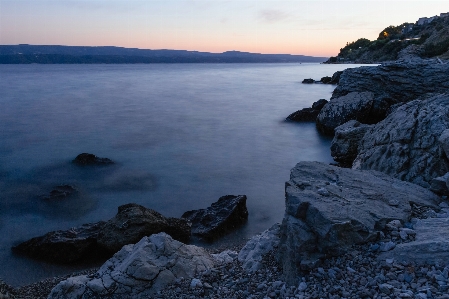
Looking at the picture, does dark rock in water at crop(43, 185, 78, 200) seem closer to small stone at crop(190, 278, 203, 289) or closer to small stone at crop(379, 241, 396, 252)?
small stone at crop(190, 278, 203, 289)

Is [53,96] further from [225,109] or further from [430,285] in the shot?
[430,285]

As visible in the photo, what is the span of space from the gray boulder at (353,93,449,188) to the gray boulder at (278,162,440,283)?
1.42 m

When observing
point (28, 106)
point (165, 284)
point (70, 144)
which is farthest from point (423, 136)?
point (28, 106)

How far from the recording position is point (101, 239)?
8805 mm

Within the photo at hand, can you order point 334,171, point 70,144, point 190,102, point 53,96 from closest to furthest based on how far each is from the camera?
point 334,171 < point 70,144 < point 190,102 < point 53,96

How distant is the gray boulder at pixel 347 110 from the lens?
1942 centimetres

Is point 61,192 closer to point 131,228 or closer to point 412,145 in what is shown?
point 131,228

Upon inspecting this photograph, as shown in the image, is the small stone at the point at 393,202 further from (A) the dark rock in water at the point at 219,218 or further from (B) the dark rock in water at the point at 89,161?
(B) the dark rock in water at the point at 89,161

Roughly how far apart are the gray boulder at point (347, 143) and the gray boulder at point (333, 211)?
763 cm

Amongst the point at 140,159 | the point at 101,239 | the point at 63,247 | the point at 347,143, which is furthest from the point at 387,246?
the point at 140,159

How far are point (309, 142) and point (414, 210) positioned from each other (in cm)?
1445

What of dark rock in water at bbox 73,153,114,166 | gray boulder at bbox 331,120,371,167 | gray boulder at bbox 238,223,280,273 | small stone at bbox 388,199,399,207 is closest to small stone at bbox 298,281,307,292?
gray boulder at bbox 238,223,280,273

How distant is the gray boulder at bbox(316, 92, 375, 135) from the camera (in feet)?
63.7

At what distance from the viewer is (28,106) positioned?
34.5m
